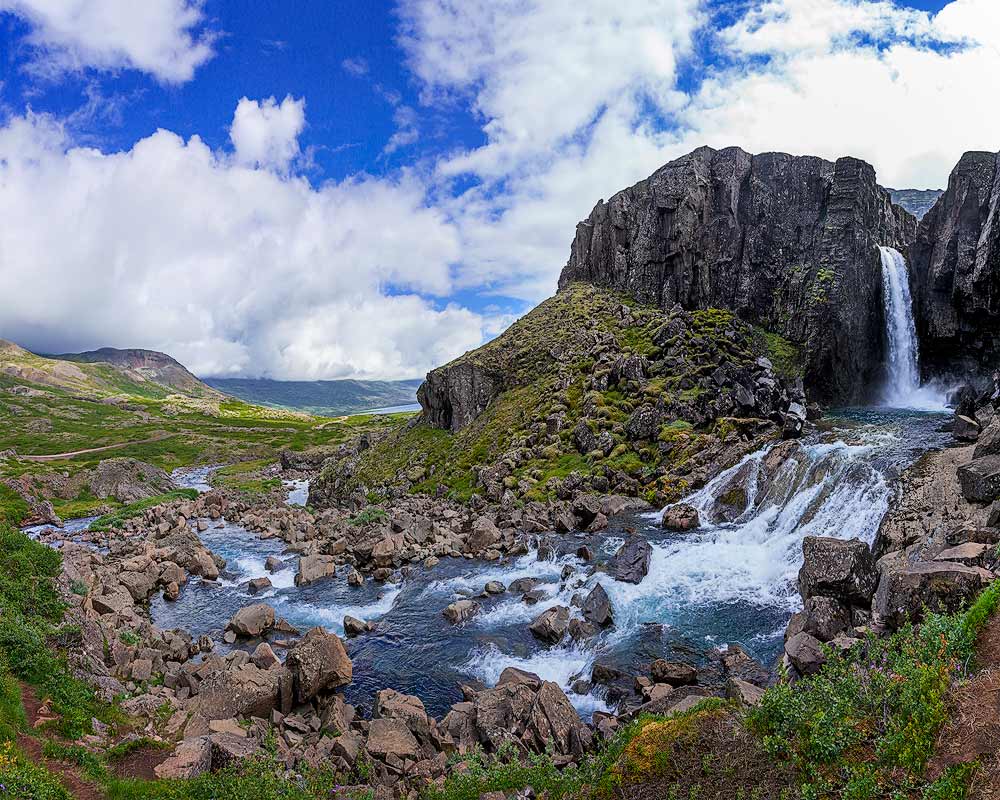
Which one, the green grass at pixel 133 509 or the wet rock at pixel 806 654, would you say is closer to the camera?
the wet rock at pixel 806 654

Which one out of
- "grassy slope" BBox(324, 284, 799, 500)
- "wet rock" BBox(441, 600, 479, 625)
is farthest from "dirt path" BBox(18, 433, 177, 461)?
"wet rock" BBox(441, 600, 479, 625)

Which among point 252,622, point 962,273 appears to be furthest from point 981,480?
point 962,273

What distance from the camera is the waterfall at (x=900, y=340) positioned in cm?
6794

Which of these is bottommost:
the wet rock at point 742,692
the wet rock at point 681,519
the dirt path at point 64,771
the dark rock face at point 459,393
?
the dirt path at point 64,771

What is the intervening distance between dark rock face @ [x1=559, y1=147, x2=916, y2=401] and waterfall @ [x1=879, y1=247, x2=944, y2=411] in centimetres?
138

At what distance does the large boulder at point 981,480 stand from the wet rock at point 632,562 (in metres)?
16.2

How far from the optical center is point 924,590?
16547mm

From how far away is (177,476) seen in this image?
128125 mm

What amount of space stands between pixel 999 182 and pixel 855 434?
3821 centimetres

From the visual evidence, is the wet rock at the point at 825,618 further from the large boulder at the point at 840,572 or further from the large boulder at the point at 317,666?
the large boulder at the point at 317,666

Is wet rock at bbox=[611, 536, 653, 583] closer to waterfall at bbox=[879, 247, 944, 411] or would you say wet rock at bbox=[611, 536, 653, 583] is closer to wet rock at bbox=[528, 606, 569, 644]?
wet rock at bbox=[528, 606, 569, 644]

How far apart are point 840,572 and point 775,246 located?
227 ft

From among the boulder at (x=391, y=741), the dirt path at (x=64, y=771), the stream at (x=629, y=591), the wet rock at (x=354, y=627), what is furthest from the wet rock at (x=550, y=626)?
the dirt path at (x=64, y=771)

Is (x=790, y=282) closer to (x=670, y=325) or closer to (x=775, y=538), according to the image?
(x=670, y=325)
